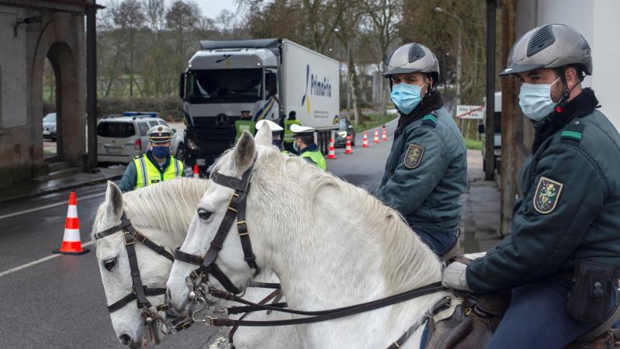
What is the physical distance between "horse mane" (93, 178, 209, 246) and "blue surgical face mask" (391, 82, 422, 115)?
55.1 inches

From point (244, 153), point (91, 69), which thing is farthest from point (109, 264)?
point (91, 69)

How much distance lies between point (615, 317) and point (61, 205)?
16018mm

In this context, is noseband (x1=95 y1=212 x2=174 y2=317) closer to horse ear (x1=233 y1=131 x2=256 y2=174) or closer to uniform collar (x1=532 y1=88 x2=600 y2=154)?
horse ear (x1=233 y1=131 x2=256 y2=174)

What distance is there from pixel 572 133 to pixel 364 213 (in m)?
0.96

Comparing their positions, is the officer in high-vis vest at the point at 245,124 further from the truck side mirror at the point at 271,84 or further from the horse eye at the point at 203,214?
the horse eye at the point at 203,214

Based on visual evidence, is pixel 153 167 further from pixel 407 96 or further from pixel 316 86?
pixel 316 86

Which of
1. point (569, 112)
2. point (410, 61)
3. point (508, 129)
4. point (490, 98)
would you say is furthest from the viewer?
point (490, 98)

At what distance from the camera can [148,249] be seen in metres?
4.48

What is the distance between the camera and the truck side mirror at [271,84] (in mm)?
22156

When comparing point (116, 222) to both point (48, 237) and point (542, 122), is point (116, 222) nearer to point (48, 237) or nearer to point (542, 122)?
point (542, 122)

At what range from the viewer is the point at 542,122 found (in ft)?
9.45

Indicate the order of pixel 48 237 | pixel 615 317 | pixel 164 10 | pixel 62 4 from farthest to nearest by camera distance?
pixel 164 10, pixel 62 4, pixel 48 237, pixel 615 317

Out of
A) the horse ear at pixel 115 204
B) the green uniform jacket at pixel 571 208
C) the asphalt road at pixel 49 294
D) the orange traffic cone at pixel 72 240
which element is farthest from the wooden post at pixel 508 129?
the green uniform jacket at pixel 571 208

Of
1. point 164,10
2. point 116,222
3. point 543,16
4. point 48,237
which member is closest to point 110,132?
point 48,237
